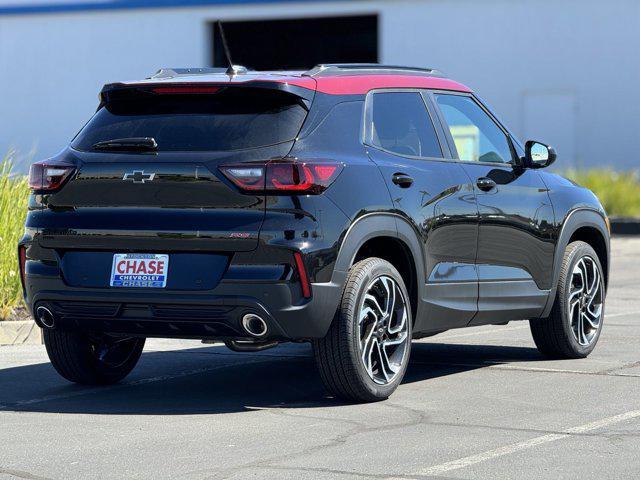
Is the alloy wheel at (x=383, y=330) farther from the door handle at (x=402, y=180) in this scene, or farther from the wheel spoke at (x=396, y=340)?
the door handle at (x=402, y=180)

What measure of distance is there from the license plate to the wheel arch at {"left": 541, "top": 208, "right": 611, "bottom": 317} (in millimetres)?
2932

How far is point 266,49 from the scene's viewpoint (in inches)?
1597

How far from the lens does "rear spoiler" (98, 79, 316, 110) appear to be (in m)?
7.49

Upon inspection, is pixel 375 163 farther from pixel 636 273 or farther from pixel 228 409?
pixel 636 273

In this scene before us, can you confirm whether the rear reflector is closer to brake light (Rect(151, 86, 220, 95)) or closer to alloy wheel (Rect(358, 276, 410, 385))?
alloy wheel (Rect(358, 276, 410, 385))

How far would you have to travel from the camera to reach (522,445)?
6469 mm

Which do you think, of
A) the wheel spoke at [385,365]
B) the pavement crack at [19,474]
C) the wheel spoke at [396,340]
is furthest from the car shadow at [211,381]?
the pavement crack at [19,474]

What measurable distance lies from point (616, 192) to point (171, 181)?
68.8ft

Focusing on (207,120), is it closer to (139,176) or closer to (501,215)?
(139,176)

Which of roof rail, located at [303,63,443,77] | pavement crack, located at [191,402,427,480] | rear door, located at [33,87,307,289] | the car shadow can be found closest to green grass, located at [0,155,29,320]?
the car shadow

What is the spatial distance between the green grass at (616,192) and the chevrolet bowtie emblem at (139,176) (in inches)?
A: 793

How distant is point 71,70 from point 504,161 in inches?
1188

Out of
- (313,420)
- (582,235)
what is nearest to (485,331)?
(582,235)

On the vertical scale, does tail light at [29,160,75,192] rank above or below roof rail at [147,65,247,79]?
below
